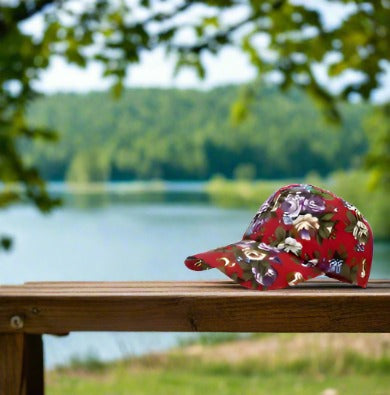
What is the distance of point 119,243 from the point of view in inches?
1101

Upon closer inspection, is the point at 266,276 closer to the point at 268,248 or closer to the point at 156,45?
the point at 268,248

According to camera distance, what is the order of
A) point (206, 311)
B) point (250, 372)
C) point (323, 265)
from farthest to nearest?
point (250, 372) < point (323, 265) < point (206, 311)

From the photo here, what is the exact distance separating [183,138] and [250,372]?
3529cm

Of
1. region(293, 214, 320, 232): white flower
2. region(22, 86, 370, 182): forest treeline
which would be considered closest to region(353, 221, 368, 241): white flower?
region(293, 214, 320, 232): white flower

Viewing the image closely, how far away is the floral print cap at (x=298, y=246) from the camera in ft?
7.29

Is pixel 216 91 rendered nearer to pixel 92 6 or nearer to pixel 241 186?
pixel 241 186

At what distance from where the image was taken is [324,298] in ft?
6.83

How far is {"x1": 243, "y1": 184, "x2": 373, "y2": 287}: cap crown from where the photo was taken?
2.32 metres

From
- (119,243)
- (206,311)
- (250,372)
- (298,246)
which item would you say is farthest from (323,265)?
(119,243)

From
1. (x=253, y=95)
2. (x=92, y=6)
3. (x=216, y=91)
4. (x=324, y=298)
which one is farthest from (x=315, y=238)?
(x=216, y=91)

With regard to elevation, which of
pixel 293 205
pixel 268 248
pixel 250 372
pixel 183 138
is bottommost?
pixel 183 138

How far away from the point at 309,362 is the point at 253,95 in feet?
7.94

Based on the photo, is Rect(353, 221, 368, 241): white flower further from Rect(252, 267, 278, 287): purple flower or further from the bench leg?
the bench leg

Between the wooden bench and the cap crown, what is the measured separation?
12 cm
